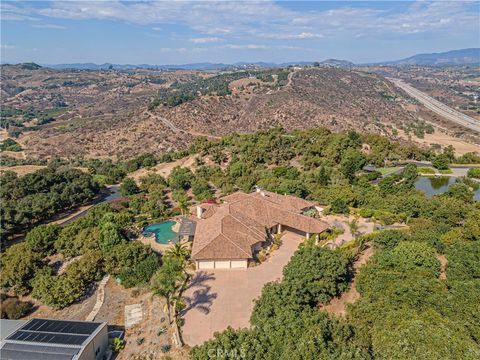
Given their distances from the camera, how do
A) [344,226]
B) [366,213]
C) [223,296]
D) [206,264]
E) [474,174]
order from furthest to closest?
[474,174] → [366,213] → [344,226] → [206,264] → [223,296]

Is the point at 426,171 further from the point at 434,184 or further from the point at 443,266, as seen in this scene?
the point at 443,266

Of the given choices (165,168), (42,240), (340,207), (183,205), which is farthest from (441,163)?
(42,240)

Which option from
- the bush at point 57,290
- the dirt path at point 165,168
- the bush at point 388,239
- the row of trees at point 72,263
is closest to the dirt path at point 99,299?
the row of trees at point 72,263

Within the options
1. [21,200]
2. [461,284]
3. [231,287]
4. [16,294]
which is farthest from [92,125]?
[461,284]

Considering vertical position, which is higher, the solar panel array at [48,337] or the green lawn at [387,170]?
the solar panel array at [48,337]

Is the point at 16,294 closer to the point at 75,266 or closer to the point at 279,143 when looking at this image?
the point at 75,266

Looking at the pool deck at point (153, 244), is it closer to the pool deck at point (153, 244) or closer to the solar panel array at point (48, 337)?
the pool deck at point (153, 244)

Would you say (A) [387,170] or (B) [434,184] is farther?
(A) [387,170]
